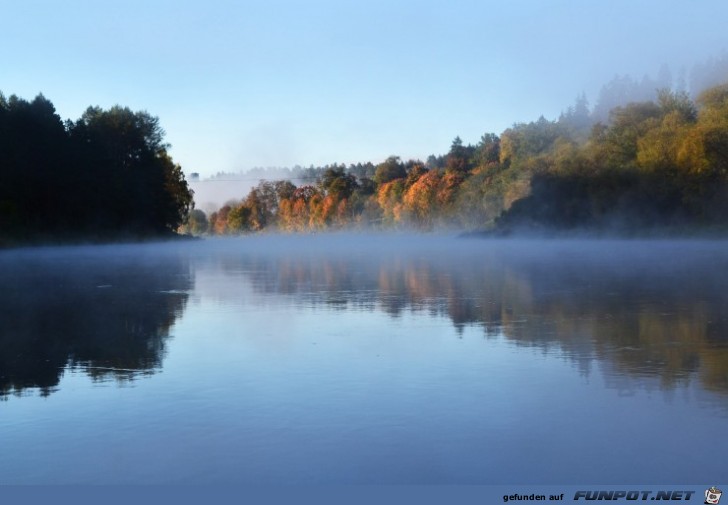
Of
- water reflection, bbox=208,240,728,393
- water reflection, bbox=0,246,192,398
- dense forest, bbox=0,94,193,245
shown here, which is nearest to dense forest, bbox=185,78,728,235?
dense forest, bbox=0,94,193,245

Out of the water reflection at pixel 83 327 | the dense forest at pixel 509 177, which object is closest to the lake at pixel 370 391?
the water reflection at pixel 83 327

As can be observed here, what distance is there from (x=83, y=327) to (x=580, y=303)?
7.84 metres

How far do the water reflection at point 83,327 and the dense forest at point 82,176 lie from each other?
3811cm

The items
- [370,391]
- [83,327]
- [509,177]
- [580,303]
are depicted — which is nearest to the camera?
[370,391]

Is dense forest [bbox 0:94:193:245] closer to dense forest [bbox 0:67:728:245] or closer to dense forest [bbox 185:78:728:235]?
dense forest [bbox 0:67:728:245]

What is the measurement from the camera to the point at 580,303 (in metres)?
14.2

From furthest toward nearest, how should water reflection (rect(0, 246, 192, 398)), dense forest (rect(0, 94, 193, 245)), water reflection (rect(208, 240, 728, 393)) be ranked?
dense forest (rect(0, 94, 193, 245))
water reflection (rect(208, 240, 728, 393))
water reflection (rect(0, 246, 192, 398))

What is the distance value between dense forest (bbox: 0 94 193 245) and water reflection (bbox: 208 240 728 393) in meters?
39.6

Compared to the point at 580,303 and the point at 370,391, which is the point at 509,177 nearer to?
the point at 580,303

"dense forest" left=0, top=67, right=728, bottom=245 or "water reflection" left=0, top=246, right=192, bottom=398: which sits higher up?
"dense forest" left=0, top=67, right=728, bottom=245

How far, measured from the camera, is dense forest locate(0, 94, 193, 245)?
2356 inches

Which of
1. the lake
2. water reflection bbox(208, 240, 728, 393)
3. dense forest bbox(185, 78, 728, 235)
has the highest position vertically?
dense forest bbox(185, 78, 728, 235)

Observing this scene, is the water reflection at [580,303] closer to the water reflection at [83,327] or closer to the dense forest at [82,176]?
the water reflection at [83,327]

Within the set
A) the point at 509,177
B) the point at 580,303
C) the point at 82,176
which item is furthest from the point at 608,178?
the point at 580,303
